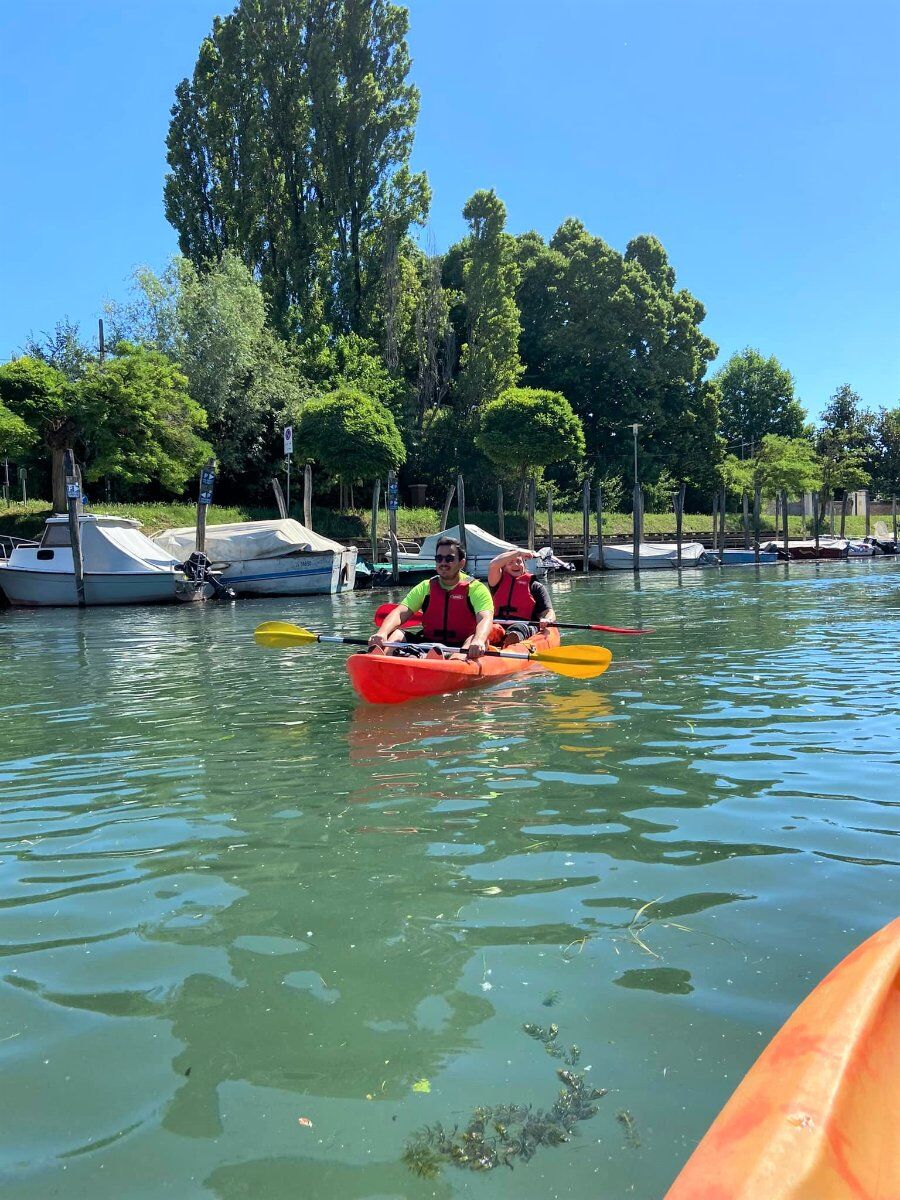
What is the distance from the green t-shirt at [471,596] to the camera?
8359 mm

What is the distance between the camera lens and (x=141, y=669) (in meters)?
10.9

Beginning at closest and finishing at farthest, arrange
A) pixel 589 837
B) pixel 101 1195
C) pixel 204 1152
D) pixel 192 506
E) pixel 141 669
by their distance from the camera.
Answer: pixel 101 1195 → pixel 204 1152 → pixel 589 837 → pixel 141 669 → pixel 192 506

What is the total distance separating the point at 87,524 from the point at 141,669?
13.3m

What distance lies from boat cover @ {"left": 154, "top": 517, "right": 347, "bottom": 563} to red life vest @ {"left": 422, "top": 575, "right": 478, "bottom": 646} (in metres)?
17.6

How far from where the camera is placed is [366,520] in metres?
39.5

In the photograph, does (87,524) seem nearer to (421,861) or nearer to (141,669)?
(141,669)

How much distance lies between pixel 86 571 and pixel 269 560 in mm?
5108

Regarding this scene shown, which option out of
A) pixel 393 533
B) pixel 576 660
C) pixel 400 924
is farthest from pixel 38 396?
pixel 400 924

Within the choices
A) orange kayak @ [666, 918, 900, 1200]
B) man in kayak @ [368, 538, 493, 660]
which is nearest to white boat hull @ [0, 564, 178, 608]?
man in kayak @ [368, 538, 493, 660]

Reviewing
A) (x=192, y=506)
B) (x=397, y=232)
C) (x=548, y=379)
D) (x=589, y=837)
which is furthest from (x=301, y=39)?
(x=589, y=837)

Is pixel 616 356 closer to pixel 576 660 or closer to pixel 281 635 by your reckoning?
pixel 281 635

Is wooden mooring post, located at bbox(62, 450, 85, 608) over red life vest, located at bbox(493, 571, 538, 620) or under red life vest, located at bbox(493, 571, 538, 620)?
over

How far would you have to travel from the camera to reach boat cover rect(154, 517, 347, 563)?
25719 millimetres

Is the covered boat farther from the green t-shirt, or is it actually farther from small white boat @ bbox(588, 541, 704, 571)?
the green t-shirt
